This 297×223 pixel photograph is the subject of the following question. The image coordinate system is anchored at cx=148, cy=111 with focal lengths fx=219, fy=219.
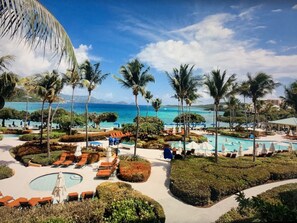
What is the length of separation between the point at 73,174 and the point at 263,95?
54.3 ft

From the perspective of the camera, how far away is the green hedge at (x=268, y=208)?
4.57m

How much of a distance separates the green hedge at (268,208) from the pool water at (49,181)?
8.86 metres

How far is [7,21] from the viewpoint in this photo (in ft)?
15.8

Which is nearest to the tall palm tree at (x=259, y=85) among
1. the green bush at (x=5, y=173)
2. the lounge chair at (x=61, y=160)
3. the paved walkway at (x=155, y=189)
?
the paved walkway at (x=155, y=189)

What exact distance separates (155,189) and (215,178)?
3475 millimetres

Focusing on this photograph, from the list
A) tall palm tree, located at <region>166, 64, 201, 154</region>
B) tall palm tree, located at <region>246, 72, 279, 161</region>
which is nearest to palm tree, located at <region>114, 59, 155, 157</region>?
tall palm tree, located at <region>166, 64, 201, 154</region>

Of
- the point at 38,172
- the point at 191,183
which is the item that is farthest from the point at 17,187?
the point at 191,183

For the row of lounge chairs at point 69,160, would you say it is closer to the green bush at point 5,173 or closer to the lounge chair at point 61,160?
the lounge chair at point 61,160

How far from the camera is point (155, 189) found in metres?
12.3

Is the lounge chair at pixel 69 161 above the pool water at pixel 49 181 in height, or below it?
above

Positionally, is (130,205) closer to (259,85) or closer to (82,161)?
(82,161)

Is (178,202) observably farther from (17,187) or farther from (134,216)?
(17,187)

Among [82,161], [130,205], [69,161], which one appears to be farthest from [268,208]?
[69,161]

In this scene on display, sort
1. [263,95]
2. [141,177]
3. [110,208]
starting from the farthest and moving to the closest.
A: 1. [263,95]
2. [141,177]
3. [110,208]
